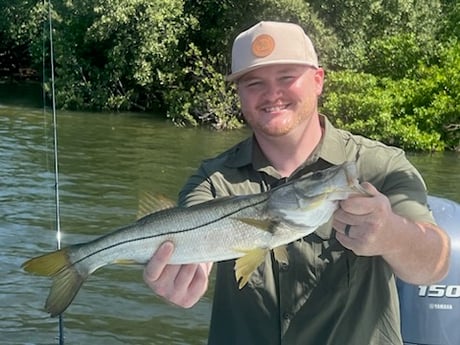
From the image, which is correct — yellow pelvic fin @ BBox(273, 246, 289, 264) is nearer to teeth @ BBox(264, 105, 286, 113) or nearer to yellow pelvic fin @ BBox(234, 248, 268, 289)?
yellow pelvic fin @ BBox(234, 248, 268, 289)

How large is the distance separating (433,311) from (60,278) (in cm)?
236

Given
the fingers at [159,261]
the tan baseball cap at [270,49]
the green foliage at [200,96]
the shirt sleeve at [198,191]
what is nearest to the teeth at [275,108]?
the tan baseball cap at [270,49]

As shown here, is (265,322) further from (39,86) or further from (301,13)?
(39,86)

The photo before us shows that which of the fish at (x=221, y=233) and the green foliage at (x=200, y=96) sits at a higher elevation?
the fish at (x=221, y=233)

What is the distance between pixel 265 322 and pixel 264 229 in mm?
451

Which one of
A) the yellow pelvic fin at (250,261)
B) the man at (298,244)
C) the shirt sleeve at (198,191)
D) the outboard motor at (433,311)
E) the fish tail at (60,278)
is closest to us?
the yellow pelvic fin at (250,261)

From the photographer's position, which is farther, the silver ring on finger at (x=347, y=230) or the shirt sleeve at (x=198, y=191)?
the shirt sleeve at (x=198, y=191)

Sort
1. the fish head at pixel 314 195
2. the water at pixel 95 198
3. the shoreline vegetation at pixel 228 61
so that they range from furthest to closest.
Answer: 1. the shoreline vegetation at pixel 228 61
2. the water at pixel 95 198
3. the fish head at pixel 314 195

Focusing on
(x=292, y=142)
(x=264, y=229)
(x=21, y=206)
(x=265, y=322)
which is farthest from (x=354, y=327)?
(x=21, y=206)

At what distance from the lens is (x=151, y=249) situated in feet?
9.25

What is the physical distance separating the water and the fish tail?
49cm

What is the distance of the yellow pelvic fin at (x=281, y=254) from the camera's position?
2791 millimetres

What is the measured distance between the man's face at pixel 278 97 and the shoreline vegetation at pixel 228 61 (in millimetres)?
17428

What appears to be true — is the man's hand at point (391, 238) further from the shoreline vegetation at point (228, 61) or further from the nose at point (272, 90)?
the shoreline vegetation at point (228, 61)
